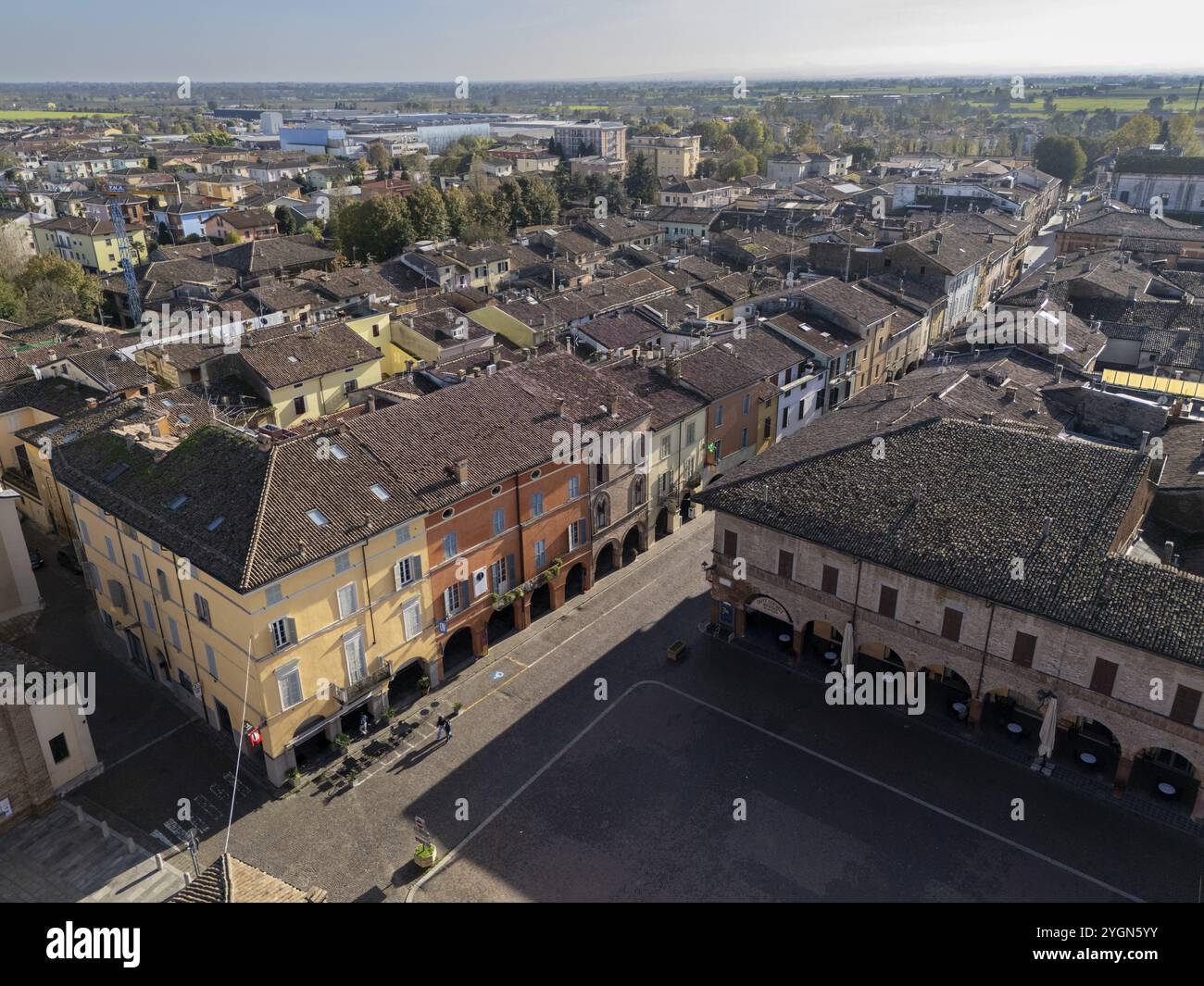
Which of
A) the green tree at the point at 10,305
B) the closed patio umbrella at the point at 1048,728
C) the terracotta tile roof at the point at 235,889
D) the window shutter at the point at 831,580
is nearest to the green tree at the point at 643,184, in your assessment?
the green tree at the point at 10,305

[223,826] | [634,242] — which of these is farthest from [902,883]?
[634,242]

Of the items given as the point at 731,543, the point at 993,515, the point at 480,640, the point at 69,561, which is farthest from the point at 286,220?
the point at 993,515

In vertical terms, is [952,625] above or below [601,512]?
above

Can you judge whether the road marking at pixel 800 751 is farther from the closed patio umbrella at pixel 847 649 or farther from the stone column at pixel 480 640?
the stone column at pixel 480 640

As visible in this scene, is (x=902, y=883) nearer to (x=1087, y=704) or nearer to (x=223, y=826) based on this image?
(x=1087, y=704)

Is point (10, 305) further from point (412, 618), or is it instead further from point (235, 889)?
point (235, 889)
